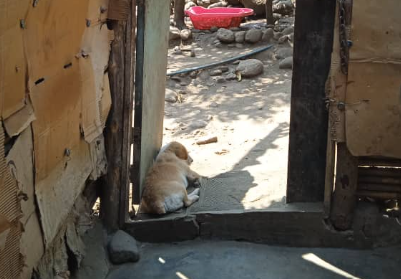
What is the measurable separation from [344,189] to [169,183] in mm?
1490

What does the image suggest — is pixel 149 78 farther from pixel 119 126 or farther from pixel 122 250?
pixel 122 250

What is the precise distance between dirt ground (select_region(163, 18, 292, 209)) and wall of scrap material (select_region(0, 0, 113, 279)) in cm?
182

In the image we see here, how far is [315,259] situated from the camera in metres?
5.23

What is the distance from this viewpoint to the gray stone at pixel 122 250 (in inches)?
202

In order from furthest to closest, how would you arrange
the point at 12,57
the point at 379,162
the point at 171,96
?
the point at 171,96, the point at 379,162, the point at 12,57

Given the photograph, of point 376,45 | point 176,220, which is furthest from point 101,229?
point 376,45

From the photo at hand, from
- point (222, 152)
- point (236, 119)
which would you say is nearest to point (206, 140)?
point (222, 152)

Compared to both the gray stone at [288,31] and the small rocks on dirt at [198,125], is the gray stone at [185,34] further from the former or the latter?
the small rocks on dirt at [198,125]

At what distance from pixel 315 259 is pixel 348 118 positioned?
107 cm

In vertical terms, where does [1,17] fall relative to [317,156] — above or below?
above

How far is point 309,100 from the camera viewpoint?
5285 millimetres

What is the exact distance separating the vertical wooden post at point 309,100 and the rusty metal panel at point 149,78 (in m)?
1.18

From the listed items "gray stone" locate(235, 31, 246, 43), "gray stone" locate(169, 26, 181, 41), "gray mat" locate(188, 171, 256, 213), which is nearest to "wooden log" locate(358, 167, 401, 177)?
"gray mat" locate(188, 171, 256, 213)

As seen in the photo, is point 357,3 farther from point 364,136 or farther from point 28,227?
point 28,227
